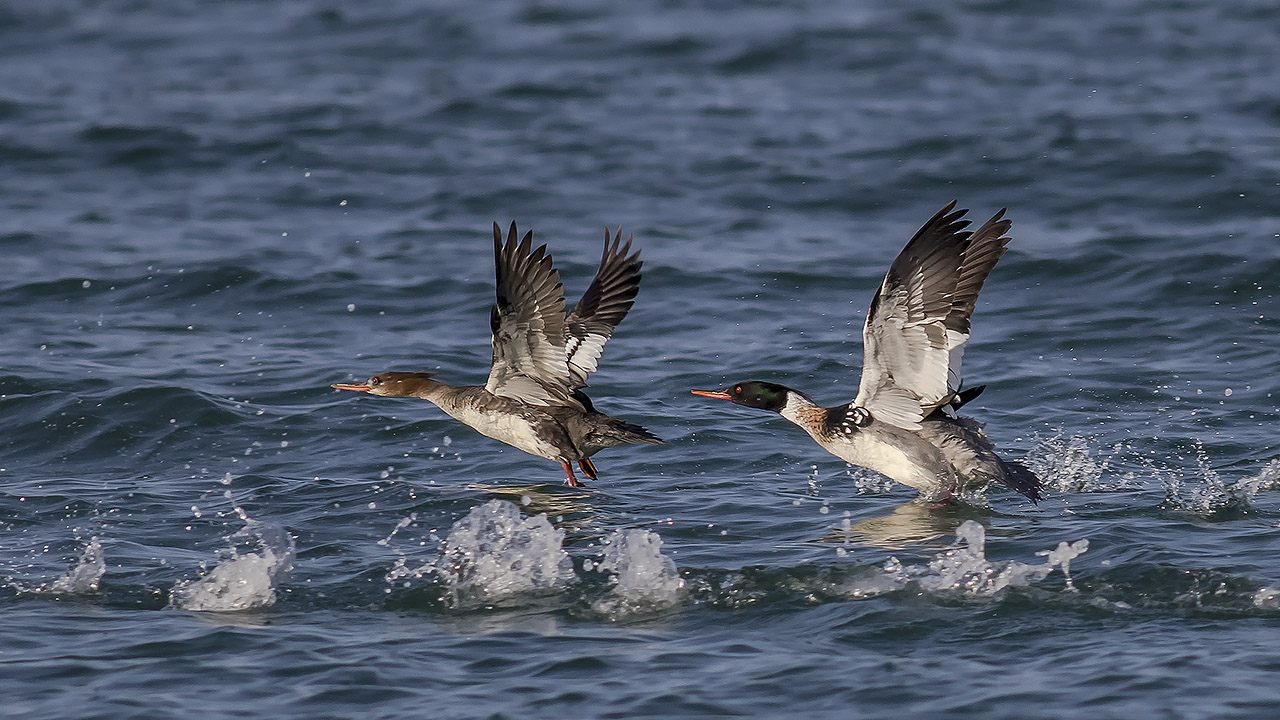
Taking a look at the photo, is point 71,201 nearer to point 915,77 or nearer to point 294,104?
point 294,104

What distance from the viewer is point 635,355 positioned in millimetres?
11109

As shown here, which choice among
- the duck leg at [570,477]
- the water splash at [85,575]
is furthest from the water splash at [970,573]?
the water splash at [85,575]

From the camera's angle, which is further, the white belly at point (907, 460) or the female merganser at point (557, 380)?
the female merganser at point (557, 380)

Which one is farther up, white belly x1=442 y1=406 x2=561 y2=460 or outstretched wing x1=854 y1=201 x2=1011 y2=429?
outstretched wing x1=854 y1=201 x2=1011 y2=429

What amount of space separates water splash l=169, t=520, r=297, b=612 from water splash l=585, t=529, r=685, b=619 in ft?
4.83

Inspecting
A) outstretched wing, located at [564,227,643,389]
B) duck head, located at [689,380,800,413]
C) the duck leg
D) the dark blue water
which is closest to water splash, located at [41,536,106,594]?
the dark blue water

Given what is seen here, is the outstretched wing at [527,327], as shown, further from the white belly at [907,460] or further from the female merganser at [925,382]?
the white belly at [907,460]

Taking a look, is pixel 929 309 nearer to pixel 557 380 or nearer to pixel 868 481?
pixel 868 481

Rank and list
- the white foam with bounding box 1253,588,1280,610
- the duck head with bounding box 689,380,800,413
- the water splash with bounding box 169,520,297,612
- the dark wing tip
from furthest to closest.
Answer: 1. the duck head with bounding box 689,380,800,413
2. the dark wing tip
3. the water splash with bounding box 169,520,297,612
4. the white foam with bounding box 1253,588,1280,610

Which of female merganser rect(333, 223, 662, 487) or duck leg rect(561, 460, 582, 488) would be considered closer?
female merganser rect(333, 223, 662, 487)

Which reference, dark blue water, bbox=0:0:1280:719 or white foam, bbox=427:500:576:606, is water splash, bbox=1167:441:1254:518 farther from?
white foam, bbox=427:500:576:606

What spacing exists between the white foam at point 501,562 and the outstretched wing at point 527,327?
1328 millimetres

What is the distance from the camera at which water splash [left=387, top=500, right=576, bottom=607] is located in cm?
676

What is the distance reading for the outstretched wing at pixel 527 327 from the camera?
7.88m
